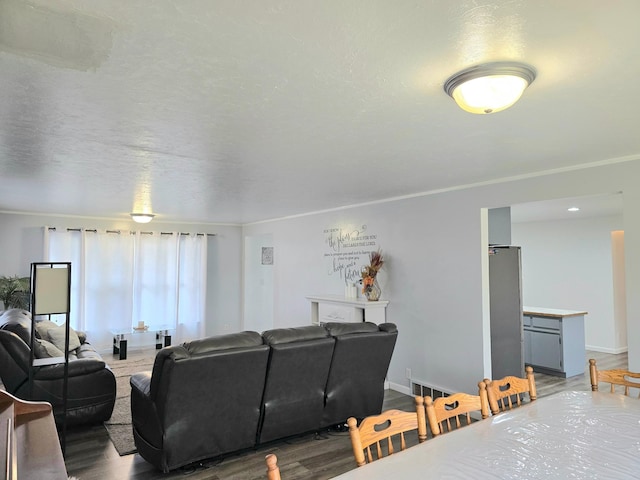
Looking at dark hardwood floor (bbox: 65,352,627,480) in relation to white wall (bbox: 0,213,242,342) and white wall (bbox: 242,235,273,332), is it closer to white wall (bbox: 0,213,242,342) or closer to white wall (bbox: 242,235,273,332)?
white wall (bbox: 0,213,242,342)

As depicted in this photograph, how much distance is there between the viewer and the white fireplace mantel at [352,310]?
522 centimetres

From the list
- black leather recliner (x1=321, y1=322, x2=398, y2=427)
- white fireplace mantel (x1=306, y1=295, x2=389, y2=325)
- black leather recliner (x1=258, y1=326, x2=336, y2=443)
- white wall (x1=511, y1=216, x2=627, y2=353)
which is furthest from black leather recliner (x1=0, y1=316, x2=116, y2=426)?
white wall (x1=511, y1=216, x2=627, y2=353)

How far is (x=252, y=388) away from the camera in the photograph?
10.9 ft

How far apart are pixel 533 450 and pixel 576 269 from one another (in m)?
7.28

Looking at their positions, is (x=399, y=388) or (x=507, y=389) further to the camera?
(x=399, y=388)

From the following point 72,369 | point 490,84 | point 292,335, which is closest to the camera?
point 490,84

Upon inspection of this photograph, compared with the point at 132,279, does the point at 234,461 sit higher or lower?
lower

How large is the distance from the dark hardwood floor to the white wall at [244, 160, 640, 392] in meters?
1.20

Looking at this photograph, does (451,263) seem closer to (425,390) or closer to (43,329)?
(425,390)

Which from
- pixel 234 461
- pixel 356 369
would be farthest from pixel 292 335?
pixel 234 461

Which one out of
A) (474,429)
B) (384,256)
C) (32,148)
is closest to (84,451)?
(32,148)

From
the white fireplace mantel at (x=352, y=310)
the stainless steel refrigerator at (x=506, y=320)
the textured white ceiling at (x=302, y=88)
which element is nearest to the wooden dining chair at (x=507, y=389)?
the textured white ceiling at (x=302, y=88)

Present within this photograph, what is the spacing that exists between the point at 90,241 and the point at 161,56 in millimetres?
6704

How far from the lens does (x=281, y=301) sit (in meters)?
7.62
